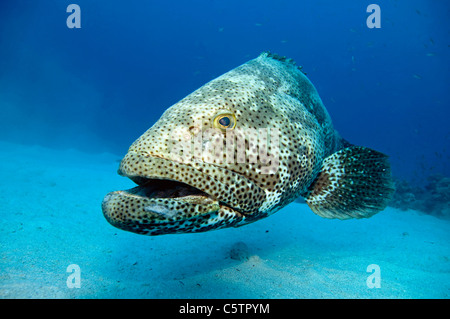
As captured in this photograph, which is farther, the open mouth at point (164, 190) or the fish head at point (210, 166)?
the open mouth at point (164, 190)

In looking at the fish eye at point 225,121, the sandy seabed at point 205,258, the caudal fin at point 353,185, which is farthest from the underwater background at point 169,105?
the fish eye at point 225,121

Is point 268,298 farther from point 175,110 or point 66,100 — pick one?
point 66,100

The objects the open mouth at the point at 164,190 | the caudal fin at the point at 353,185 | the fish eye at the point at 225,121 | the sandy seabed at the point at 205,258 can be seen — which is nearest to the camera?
the open mouth at the point at 164,190

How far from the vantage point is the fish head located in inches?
78.0

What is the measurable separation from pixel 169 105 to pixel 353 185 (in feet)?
202

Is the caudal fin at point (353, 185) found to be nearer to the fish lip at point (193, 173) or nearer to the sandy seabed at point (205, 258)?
the sandy seabed at point (205, 258)

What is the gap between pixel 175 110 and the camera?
2.60m

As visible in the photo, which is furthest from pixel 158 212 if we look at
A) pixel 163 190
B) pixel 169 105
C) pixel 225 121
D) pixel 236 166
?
pixel 169 105

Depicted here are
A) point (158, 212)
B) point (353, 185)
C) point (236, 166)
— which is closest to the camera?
point (158, 212)

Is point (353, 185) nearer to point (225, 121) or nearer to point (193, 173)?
point (225, 121)

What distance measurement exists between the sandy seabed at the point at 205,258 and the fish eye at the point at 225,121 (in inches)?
85.2

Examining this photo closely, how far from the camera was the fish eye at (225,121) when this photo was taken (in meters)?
2.43

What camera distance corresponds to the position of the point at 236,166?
2.35 m

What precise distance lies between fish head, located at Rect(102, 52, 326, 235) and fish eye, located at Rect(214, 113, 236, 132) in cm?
1
